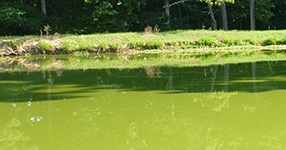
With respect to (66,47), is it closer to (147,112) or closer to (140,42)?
(140,42)

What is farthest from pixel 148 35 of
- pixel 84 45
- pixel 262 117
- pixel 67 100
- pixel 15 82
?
pixel 262 117

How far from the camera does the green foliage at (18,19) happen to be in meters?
22.3

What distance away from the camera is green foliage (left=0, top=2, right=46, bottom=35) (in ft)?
73.2

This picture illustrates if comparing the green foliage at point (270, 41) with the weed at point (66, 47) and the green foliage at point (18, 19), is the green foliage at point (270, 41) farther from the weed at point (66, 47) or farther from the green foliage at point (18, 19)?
the green foliage at point (18, 19)

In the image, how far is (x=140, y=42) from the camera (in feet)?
63.3

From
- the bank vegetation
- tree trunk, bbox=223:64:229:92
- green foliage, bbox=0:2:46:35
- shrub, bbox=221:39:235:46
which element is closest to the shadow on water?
tree trunk, bbox=223:64:229:92

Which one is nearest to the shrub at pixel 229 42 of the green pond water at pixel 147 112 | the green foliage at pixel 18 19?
the green pond water at pixel 147 112

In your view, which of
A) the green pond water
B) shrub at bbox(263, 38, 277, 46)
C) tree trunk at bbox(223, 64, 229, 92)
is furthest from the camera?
shrub at bbox(263, 38, 277, 46)

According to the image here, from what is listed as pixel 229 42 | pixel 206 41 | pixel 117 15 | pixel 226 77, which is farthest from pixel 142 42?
pixel 226 77

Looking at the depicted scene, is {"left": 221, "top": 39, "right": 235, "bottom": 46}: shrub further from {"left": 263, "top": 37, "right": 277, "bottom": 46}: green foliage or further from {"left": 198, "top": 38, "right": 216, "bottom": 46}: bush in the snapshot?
{"left": 263, "top": 37, "right": 277, "bottom": 46}: green foliage

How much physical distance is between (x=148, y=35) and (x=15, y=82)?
11922 millimetres

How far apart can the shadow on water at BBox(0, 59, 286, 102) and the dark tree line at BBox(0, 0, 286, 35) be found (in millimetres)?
10817

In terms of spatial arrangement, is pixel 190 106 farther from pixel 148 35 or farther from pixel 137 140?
pixel 148 35

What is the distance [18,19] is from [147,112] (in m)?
19.1
